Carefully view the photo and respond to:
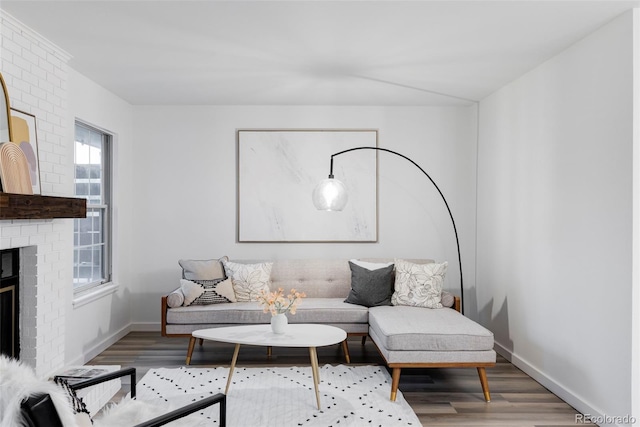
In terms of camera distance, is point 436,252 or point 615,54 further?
point 436,252

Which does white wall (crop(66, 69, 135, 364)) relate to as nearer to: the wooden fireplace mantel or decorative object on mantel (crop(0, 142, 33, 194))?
the wooden fireplace mantel

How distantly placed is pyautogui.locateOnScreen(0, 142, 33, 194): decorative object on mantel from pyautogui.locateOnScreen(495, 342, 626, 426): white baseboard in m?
3.88

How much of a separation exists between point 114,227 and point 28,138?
2.07m

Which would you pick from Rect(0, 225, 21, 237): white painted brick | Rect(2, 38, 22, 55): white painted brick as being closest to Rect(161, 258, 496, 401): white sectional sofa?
Rect(0, 225, 21, 237): white painted brick

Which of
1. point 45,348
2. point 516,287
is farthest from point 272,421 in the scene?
point 516,287

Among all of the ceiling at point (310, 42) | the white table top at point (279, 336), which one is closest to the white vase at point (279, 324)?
the white table top at point (279, 336)

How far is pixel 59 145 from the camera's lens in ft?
12.6

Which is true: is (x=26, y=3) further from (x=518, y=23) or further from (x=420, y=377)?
(x=420, y=377)

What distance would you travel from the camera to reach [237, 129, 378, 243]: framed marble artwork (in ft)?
18.7

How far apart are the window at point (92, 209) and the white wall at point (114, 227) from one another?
0.27ft

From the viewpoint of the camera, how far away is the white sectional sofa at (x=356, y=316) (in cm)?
364

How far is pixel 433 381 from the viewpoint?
4062 mm

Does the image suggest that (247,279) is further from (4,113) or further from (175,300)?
(4,113)

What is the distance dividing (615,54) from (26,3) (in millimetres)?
3599
